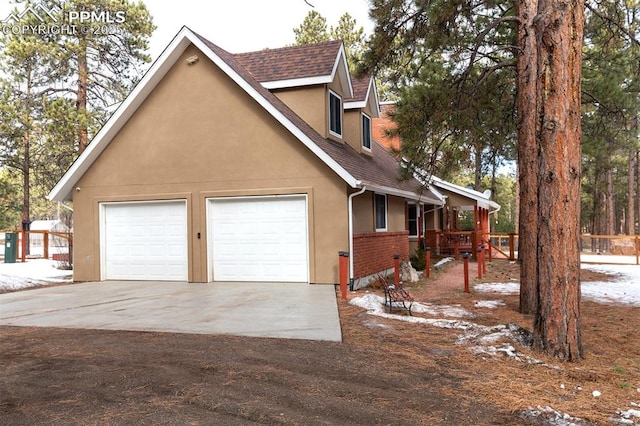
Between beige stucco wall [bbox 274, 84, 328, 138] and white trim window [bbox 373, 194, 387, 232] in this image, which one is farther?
white trim window [bbox 373, 194, 387, 232]

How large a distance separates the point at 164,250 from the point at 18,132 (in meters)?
16.4

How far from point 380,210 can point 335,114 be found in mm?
3128

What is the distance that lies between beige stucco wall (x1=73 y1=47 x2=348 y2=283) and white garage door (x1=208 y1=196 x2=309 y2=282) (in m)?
0.27

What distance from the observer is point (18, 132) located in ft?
76.5

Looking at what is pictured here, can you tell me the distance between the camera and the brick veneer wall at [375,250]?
37.2ft

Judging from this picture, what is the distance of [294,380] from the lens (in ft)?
14.3

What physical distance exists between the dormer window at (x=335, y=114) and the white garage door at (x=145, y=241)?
15.2 ft

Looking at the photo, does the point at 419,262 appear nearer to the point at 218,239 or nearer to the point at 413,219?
the point at 413,219

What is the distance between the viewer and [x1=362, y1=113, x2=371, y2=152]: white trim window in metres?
15.2

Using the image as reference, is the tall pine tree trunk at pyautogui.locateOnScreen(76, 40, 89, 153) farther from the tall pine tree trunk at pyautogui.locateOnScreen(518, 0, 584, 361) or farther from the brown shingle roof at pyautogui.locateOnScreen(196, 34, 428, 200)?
the tall pine tree trunk at pyautogui.locateOnScreen(518, 0, 584, 361)

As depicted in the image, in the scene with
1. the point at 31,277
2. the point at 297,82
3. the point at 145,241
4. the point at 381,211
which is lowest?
the point at 31,277

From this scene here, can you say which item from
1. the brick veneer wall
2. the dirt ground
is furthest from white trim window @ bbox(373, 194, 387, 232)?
the dirt ground

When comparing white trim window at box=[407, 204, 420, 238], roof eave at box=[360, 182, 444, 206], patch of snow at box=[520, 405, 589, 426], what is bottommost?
patch of snow at box=[520, 405, 589, 426]

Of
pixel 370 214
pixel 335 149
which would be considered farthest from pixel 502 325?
pixel 335 149
